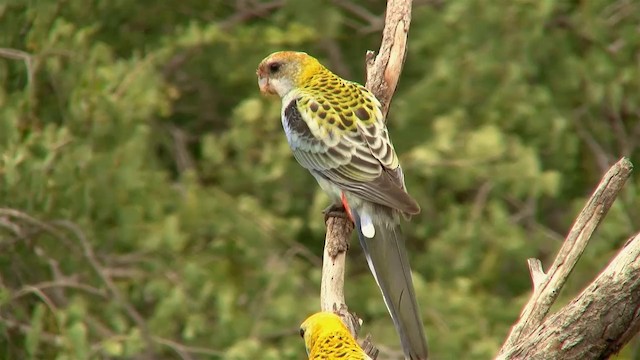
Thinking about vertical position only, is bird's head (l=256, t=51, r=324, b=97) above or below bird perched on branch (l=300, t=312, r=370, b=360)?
above

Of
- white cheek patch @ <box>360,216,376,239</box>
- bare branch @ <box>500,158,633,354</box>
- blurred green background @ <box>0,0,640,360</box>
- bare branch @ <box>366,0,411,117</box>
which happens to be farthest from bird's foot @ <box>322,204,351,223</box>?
blurred green background @ <box>0,0,640,360</box>

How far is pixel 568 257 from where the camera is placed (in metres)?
4.28

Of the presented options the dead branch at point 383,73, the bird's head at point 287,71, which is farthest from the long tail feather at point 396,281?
the bird's head at point 287,71

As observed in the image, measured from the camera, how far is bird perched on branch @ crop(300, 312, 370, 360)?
4.27 meters

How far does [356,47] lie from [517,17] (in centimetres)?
188

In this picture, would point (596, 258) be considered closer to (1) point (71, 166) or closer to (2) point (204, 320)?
(2) point (204, 320)

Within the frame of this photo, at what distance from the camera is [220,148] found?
866cm

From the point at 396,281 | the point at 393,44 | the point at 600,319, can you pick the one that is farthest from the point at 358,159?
the point at 600,319

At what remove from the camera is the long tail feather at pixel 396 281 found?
4.85 m

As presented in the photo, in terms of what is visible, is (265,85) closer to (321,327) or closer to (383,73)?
(383,73)

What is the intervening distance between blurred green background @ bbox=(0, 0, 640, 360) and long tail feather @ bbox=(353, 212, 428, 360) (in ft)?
5.88

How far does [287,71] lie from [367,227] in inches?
44.9

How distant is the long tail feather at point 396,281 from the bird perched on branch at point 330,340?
42 cm

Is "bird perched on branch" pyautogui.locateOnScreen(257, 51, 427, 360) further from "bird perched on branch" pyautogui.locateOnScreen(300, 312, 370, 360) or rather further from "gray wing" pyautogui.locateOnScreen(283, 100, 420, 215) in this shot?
"bird perched on branch" pyautogui.locateOnScreen(300, 312, 370, 360)
